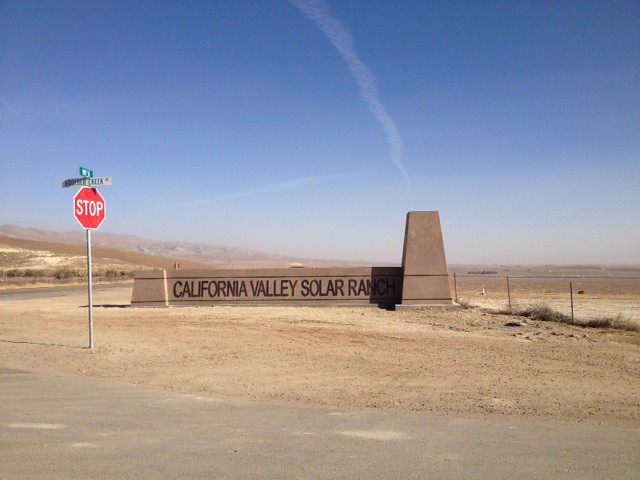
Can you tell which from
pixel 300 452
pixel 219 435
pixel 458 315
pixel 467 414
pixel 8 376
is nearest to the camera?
pixel 300 452

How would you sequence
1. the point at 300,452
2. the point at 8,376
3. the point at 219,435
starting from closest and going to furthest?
the point at 300,452
the point at 219,435
the point at 8,376

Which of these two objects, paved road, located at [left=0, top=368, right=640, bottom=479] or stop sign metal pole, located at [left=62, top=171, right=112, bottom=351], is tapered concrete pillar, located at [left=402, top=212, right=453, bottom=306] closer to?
stop sign metal pole, located at [left=62, top=171, right=112, bottom=351]

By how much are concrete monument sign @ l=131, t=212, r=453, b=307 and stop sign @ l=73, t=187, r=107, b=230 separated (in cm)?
1067

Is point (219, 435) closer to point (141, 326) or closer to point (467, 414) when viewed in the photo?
point (467, 414)

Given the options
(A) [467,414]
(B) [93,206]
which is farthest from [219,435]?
(B) [93,206]

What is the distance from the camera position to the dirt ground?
312 inches

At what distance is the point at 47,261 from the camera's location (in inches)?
3147

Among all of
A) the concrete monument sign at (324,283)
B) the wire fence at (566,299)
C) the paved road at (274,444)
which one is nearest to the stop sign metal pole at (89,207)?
the paved road at (274,444)

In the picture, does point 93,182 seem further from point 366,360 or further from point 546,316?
point 546,316

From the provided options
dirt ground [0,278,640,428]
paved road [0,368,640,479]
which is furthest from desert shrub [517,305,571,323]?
paved road [0,368,640,479]

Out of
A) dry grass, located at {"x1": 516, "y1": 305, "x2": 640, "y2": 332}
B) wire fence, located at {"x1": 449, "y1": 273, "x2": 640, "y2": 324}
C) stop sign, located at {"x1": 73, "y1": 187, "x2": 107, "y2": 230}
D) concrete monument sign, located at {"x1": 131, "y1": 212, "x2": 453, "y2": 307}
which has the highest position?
stop sign, located at {"x1": 73, "y1": 187, "x2": 107, "y2": 230}

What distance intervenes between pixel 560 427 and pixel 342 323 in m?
10.7

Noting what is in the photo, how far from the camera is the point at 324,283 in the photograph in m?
21.9

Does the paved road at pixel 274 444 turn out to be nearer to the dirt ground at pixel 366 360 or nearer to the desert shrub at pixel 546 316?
the dirt ground at pixel 366 360
